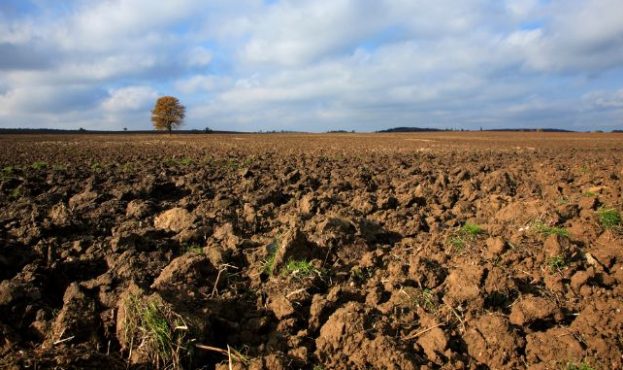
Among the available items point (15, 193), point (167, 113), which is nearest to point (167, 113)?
point (167, 113)

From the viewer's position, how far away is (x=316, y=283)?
16.1 ft

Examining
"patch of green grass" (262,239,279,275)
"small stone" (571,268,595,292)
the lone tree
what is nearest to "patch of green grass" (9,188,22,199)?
"patch of green grass" (262,239,279,275)

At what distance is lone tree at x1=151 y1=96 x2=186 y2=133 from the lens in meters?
70.4

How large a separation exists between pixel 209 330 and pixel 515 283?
313cm

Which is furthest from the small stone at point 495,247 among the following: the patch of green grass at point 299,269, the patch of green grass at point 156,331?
the patch of green grass at point 156,331

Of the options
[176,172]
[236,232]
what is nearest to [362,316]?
[236,232]

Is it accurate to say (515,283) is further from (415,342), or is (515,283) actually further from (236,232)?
(236,232)

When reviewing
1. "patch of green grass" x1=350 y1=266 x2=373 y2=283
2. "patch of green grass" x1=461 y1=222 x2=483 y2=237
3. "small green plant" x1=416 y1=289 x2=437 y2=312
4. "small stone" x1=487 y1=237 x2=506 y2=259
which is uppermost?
"patch of green grass" x1=461 y1=222 x2=483 y2=237

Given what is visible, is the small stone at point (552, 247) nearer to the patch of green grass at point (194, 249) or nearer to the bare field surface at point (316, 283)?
the bare field surface at point (316, 283)

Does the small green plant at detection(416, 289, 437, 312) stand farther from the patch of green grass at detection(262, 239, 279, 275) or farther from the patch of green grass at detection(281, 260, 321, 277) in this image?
the patch of green grass at detection(262, 239, 279, 275)

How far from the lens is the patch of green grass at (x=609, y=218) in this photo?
6.30 metres

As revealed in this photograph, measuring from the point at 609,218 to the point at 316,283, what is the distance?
14.3 feet

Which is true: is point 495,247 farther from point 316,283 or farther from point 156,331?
point 156,331

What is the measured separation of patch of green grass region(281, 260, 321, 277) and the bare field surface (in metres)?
0.01
